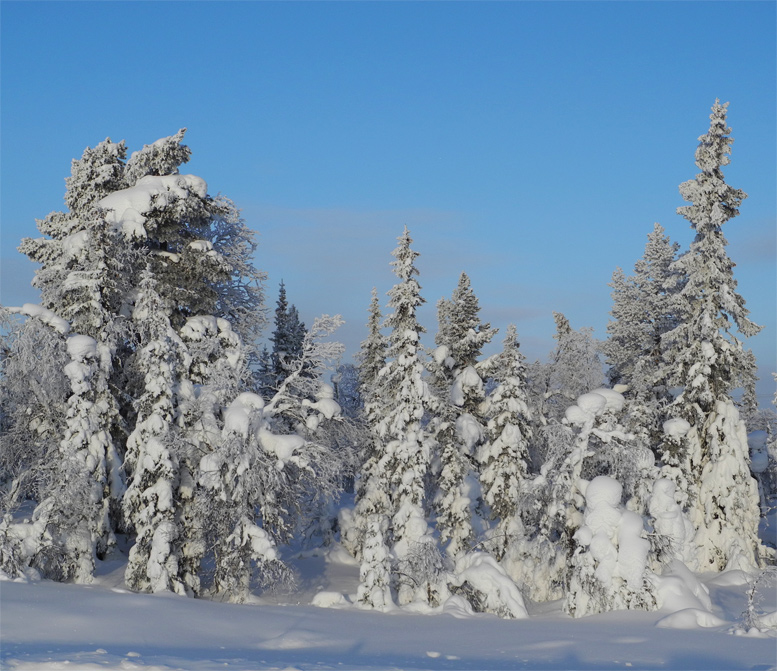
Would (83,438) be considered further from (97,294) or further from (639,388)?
(639,388)

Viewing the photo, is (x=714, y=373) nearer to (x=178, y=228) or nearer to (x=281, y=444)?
(x=281, y=444)

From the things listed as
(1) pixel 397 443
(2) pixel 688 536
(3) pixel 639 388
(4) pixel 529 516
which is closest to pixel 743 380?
(3) pixel 639 388

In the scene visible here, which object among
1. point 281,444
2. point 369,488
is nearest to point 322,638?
point 281,444

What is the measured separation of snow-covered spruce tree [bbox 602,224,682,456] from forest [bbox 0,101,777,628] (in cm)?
34

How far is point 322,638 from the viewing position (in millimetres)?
13328

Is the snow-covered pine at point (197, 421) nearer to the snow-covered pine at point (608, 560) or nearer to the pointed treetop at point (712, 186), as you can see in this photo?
the snow-covered pine at point (608, 560)

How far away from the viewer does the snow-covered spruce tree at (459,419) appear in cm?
2889

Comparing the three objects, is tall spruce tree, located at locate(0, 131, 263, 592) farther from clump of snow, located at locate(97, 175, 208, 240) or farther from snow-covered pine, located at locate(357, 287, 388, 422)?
snow-covered pine, located at locate(357, 287, 388, 422)

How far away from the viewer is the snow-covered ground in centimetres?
1080

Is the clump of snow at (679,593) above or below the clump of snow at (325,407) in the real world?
below

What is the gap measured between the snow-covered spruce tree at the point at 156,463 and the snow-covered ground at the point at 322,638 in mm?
2735

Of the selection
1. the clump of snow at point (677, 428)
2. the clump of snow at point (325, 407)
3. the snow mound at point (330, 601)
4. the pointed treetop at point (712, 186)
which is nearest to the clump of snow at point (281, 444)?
the clump of snow at point (325, 407)

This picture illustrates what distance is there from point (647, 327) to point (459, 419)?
1050cm

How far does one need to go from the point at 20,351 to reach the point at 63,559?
19.2ft
